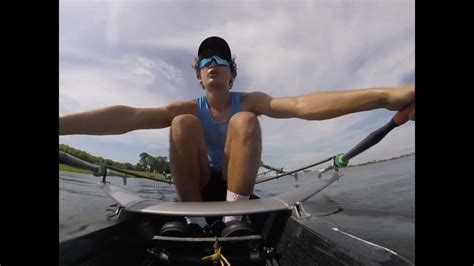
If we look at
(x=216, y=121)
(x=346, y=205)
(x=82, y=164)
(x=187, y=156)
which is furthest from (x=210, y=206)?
(x=346, y=205)

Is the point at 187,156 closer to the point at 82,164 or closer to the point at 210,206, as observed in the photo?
the point at 210,206

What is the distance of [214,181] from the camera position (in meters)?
1.32

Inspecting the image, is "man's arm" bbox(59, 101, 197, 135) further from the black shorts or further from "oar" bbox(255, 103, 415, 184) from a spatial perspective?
"oar" bbox(255, 103, 415, 184)

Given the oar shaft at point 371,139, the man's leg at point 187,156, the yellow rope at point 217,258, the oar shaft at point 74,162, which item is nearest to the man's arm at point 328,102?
the oar shaft at point 371,139

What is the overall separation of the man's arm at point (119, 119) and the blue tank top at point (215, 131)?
0.15 feet

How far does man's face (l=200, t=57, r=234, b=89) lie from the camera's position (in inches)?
50.3

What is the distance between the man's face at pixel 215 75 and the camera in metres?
1.28

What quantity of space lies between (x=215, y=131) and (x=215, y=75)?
216mm

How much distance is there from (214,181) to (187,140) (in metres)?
0.25

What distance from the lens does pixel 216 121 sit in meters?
1.35

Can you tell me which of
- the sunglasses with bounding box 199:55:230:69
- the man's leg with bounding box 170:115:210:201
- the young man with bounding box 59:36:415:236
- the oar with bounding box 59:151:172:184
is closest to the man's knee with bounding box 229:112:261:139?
the young man with bounding box 59:36:415:236
